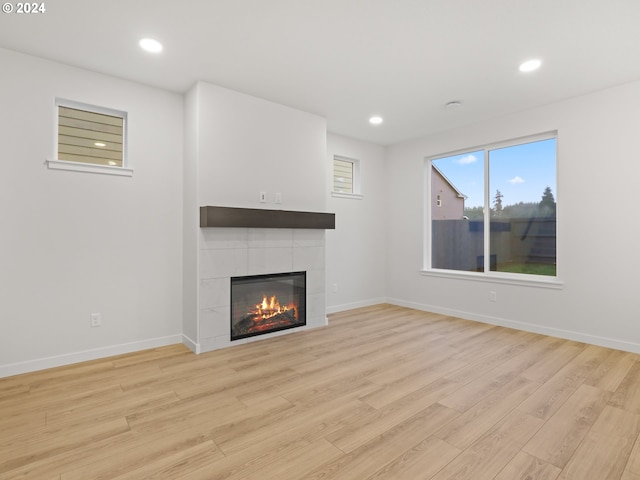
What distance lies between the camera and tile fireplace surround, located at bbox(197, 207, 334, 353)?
11.2 ft

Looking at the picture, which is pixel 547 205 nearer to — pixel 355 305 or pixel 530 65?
pixel 530 65

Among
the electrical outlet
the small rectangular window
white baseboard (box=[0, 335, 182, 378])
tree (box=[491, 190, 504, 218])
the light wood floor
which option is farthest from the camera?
the small rectangular window

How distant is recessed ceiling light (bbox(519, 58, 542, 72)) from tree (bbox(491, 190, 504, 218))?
1.78 m

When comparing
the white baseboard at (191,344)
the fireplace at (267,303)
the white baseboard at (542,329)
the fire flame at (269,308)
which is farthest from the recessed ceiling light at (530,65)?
the white baseboard at (191,344)

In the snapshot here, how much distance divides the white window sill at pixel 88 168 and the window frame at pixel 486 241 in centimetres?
410

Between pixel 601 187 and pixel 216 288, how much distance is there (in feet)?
13.8

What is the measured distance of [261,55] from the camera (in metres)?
2.93

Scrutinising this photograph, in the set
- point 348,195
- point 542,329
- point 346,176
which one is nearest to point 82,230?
point 348,195

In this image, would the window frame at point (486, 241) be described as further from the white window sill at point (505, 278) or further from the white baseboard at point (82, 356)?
the white baseboard at point (82, 356)

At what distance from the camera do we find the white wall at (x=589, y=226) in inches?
134

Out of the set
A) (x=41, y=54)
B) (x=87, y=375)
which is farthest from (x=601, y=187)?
(x=41, y=54)

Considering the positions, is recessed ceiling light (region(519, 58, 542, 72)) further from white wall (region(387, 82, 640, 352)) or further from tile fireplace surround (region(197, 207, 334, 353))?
tile fireplace surround (region(197, 207, 334, 353))

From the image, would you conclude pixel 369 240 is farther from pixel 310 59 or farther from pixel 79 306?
pixel 79 306

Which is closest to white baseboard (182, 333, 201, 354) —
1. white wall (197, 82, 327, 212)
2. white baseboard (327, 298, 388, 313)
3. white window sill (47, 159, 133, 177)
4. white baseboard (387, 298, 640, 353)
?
white wall (197, 82, 327, 212)
